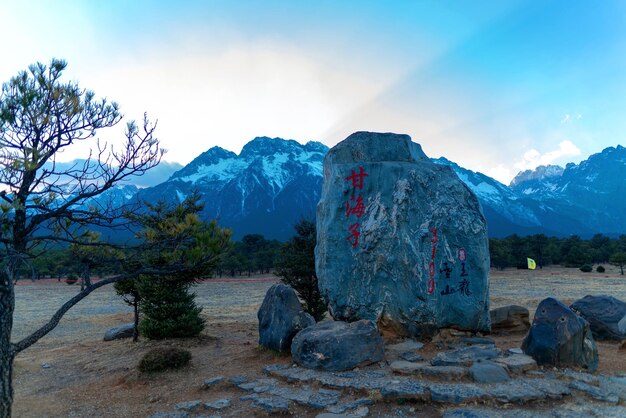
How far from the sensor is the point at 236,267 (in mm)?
66250

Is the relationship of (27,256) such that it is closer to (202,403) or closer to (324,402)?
(202,403)

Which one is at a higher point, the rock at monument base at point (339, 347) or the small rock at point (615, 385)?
the rock at monument base at point (339, 347)

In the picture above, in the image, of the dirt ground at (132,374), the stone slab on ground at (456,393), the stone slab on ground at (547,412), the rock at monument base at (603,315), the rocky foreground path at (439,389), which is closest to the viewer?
the stone slab on ground at (547,412)

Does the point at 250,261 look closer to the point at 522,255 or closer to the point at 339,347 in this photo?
the point at 522,255

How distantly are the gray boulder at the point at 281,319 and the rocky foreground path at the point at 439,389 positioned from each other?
145cm

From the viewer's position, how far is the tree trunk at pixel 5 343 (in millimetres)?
6020

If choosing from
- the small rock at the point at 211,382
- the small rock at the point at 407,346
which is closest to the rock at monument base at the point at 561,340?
the small rock at the point at 407,346

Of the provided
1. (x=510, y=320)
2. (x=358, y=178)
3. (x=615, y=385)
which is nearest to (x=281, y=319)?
(x=358, y=178)

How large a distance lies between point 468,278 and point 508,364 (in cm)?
308

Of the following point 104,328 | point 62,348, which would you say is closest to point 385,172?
point 62,348

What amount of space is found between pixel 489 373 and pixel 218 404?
5672 millimetres

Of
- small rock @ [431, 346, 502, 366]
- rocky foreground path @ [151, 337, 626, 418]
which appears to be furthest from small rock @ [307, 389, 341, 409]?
small rock @ [431, 346, 502, 366]

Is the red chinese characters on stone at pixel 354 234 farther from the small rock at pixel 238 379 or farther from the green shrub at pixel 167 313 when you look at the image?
the green shrub at pixel 167 313

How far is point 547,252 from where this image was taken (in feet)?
217
